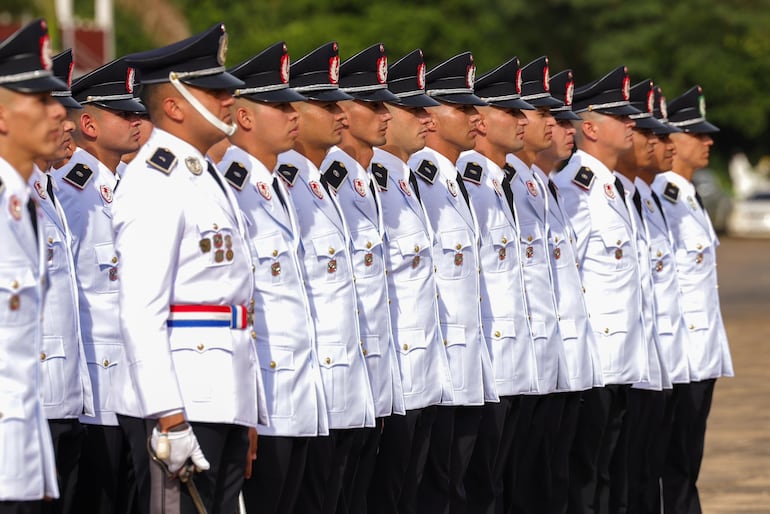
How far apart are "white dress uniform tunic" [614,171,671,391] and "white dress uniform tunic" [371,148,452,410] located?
160 cm

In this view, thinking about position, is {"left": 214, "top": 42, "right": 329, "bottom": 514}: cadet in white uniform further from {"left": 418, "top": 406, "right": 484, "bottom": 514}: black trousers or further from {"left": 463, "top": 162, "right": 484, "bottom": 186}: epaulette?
{"left": 463, "top": 162, "right": 484, "bottom": 186}: epaulette

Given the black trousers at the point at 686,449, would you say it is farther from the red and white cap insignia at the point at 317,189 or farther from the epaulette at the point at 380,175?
the red and white cap insignia at the point at 317,189

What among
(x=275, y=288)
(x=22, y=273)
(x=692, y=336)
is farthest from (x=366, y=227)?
(x=692, y=336)

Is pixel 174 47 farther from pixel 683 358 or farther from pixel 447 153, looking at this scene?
pixel 683 358

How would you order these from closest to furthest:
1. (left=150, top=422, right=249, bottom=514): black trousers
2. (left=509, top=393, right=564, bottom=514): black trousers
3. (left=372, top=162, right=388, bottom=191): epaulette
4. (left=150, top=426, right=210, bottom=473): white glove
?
(left=150, top=426, right=210, bottom=473): white glove, (left=150, top=422, right=249, bottom=514): black trousers, (left=372, top=162, right=388, bottom=191): epaulette, (left=509, top=393, right=564, bottom=514): black trousers

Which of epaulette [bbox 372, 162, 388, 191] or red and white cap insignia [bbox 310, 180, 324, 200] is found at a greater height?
epaulette [bbox 372, 162, 388, 191]

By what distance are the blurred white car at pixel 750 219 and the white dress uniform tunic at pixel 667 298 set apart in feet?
110

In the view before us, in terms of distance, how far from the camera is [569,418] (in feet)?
27.3

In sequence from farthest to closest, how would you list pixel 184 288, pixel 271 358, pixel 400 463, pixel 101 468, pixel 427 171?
1. pixel 427 171
2. pixel 400 463
3. pixel 101 468
4. pixel 271 358
5. pixel 184 288

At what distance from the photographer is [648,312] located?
874cm

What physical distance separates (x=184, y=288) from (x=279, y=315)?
74 cm

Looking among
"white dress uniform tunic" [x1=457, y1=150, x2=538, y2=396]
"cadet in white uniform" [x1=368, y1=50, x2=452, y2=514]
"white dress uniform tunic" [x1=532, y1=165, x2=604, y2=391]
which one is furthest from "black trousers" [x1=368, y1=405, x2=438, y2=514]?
"white dress uniform tunic" [x1=532, y1=165, x2=604, y2=391]

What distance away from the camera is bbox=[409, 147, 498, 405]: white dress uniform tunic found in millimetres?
7535

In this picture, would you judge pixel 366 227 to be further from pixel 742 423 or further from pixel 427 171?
pixel 742 423
